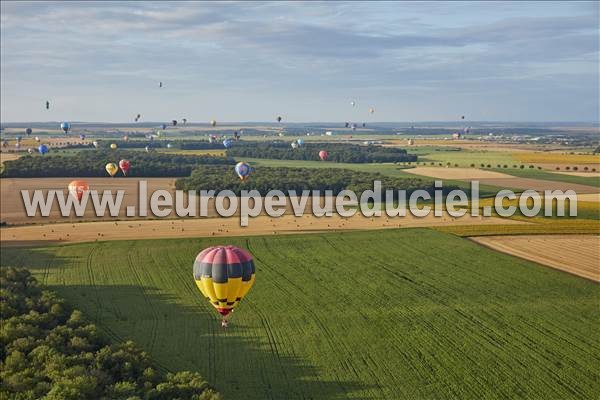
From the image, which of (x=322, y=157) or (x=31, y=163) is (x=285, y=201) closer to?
(x=31, y=163)

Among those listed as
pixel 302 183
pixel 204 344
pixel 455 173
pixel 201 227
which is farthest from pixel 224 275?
pixel 455 173

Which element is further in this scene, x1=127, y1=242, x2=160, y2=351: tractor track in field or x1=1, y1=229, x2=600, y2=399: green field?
→ x1=127, y1=242, x2=160, y2=351: tractor track in field

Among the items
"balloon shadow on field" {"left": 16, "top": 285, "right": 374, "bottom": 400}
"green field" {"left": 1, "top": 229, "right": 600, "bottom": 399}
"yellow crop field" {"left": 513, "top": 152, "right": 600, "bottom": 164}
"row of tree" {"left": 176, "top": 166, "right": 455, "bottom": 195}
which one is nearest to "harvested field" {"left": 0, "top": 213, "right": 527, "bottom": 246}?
"green field" {"left": 1, "top": 229, "right": 600, "bottom": 399}

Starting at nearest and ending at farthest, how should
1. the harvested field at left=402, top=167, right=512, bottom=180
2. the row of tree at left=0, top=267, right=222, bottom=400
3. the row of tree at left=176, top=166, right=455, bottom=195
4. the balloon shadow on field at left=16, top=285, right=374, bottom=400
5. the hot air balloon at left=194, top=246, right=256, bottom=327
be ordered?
the row of tree at left=0, top=267, right=222, bottom=400, the balloon shadow on field at left=16, top=285, right=374, bottom=400, the hot air balloon at left=194, top=246, right=256, bottom=327, the row of tree at left=176, top=166, right=455, bottom=195, the harvested field at left=402, top=167, right=512, bottom=180

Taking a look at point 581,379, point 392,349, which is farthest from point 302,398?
point 581,379

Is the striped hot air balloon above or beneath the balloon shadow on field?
above

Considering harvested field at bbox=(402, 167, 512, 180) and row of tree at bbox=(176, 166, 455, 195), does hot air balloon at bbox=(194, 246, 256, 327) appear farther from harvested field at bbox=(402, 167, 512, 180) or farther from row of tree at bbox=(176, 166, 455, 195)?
harvested field at bbox=(402, 167, 512, 180)
